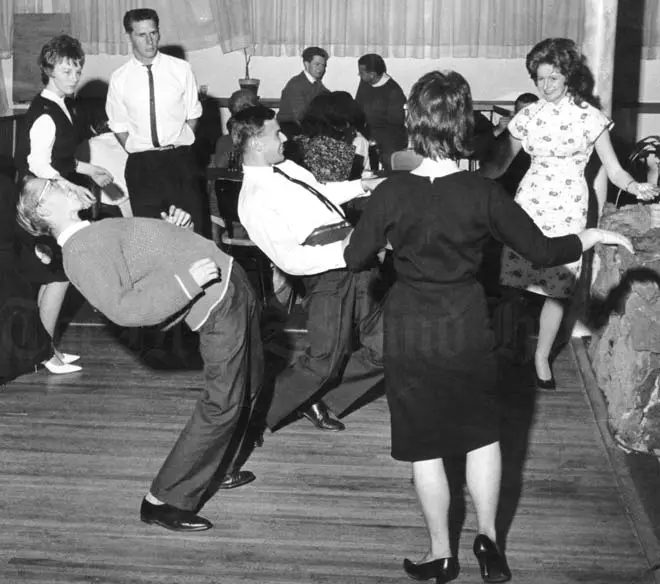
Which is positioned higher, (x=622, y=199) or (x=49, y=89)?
(x=49, y=89)

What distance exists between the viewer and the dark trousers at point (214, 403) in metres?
3.65

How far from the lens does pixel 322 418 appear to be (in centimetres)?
480

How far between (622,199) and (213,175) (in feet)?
9.21

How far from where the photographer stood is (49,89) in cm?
533

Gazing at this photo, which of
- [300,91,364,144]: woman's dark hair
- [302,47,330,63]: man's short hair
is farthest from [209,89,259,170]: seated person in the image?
[302,47,330,63]: man's short hair

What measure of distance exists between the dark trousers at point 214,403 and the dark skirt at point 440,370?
24.1 inches

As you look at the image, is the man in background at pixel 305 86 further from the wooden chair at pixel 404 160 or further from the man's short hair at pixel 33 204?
the man's short hair at pixel 33 204

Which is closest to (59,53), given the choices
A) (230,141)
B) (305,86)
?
(230,141)

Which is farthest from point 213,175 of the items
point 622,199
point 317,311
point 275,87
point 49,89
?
point 275,87

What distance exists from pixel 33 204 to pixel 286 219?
1.16 m

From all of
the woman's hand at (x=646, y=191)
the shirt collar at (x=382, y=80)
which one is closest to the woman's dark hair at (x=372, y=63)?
the shirt collar at (x=382, y=80)

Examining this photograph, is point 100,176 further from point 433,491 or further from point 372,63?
point 372,63

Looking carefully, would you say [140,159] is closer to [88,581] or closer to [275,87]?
[88,581]

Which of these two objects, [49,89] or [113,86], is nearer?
[49,89]
